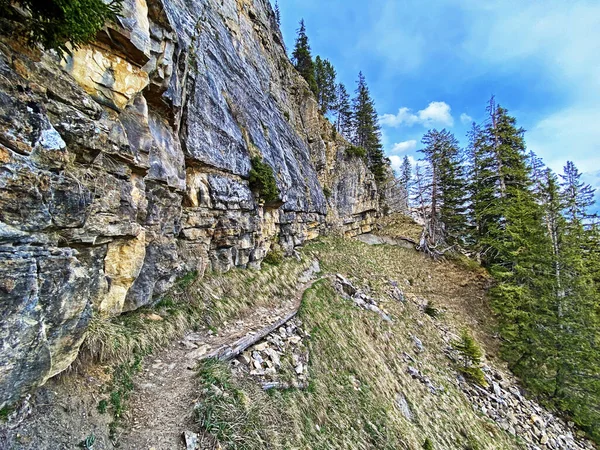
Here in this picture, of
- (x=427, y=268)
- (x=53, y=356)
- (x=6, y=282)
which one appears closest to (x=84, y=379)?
(x=53, y=356)

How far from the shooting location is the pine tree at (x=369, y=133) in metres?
40.5

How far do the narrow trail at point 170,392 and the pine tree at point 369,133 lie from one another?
1442 inches

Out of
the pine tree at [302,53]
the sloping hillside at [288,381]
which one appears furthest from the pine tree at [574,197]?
the pine tree at [302,53]

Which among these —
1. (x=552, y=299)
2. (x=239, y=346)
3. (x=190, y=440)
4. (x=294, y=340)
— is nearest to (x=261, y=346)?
(x=239, y=346)

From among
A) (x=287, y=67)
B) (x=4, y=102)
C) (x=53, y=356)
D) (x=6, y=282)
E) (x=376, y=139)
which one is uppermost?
(x=287, y=67)

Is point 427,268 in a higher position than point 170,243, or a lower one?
lower

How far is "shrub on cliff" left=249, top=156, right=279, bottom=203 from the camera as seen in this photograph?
13703 mm

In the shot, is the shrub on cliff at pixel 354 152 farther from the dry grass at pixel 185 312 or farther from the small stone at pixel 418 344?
the small stone at pixel 418 344

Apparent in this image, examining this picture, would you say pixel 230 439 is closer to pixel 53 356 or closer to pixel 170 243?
pixel 53 356

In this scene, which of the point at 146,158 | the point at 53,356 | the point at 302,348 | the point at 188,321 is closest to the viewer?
the point at 53,356

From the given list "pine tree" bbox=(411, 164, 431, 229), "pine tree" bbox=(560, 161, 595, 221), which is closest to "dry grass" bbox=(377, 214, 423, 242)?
Answer: "pine tree" bbox=(411, 164, 431, 229)

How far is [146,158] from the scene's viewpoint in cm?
723

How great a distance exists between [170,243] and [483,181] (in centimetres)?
3007

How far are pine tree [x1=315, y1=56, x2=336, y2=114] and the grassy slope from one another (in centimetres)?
3377
